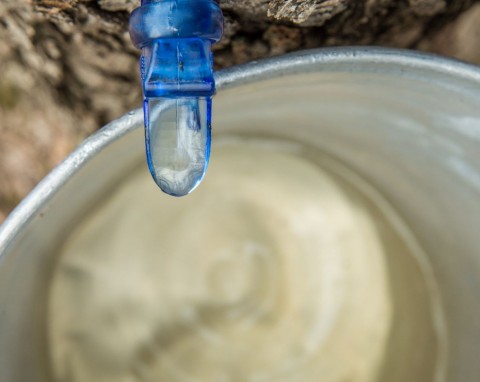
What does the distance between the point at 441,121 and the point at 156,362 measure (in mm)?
442

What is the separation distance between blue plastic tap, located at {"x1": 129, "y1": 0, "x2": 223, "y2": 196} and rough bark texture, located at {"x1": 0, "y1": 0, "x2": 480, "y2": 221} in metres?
0.11

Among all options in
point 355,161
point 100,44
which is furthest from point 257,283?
point 100,44

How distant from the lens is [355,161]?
0.75m

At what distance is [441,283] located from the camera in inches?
29.0

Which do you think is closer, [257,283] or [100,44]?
[100,44]

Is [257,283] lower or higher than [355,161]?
lower

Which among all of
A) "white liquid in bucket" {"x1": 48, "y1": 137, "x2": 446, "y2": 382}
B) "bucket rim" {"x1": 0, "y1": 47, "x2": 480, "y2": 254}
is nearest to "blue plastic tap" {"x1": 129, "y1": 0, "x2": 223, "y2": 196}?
A: "bucket rim" {"x1": 0, "y1": 47, "x2": 480, "y2": 254}

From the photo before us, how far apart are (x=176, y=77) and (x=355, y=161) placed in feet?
1.21

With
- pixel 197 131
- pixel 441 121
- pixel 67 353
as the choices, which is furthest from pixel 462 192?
pixel 67 353

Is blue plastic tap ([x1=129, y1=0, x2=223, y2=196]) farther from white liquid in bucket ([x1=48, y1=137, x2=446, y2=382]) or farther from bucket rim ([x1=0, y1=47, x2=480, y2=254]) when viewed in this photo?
white liquid in bucket ([x1=48, y1=137, x2=446, y2=382])

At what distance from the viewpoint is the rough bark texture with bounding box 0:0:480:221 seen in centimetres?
56

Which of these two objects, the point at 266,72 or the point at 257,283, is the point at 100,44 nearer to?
the point at 266,72

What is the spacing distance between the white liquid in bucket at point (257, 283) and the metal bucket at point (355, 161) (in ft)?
0.07

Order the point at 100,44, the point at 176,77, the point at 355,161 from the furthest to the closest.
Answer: the point at 355,161, the point at 100,44, the point at 176,77
